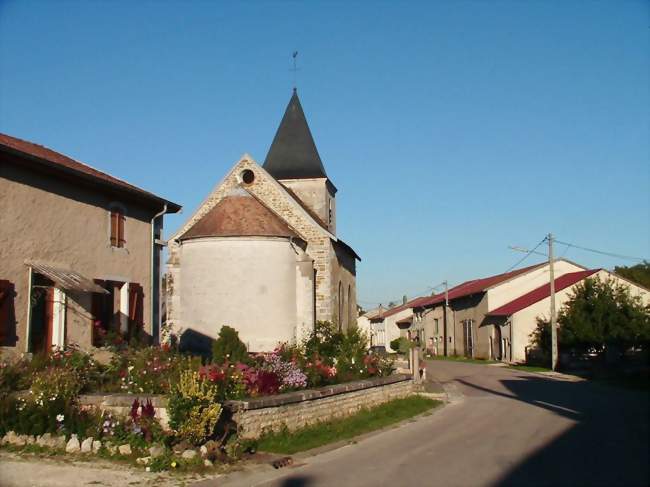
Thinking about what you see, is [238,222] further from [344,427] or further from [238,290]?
[344,427]

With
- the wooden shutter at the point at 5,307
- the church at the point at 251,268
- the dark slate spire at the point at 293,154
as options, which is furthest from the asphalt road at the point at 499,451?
the dark slate spire at the point at 293,154

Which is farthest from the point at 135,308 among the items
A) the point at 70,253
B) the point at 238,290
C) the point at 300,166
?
the point at 300,166

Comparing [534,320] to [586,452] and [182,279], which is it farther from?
[586,452]

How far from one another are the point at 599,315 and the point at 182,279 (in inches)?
702

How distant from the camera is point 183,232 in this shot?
3031 cm

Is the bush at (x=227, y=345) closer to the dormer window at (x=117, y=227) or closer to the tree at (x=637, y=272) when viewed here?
the dormer window at (x=117, y=227)

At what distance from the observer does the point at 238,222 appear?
90.9 feet

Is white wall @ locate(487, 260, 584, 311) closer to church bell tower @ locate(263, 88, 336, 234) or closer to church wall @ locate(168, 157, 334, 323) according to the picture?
church bell tower @ locate(263, 88, 336, 234)

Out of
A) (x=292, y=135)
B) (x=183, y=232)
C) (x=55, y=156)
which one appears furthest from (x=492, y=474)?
(x=292, y=135)

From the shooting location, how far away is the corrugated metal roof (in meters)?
13.9

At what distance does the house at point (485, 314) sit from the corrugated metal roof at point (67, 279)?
27998 millimetres

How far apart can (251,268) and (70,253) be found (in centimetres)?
1215

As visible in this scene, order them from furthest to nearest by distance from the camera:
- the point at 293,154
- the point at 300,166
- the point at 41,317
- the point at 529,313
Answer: the point at 529,313
the point at 293,154
the point at 300,166
the point at 41,317

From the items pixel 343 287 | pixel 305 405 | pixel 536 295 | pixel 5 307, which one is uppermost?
pixel 343 287
